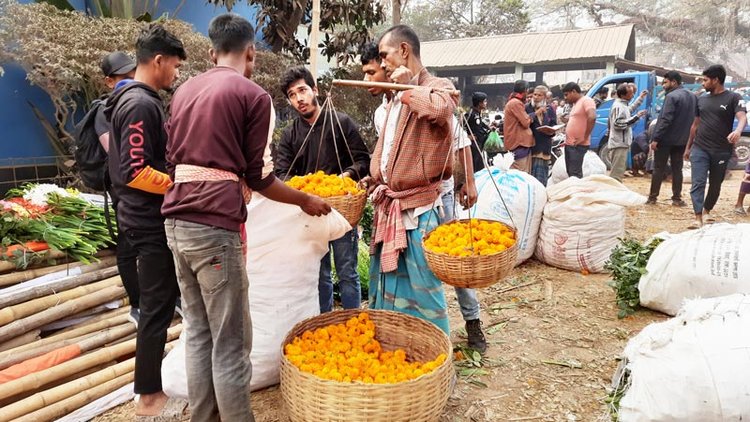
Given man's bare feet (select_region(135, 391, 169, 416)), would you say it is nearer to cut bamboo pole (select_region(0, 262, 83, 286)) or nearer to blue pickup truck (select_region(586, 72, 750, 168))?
cut bamboo pole (select_region(0, 262, 83, 286))

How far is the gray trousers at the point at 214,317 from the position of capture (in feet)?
6.70

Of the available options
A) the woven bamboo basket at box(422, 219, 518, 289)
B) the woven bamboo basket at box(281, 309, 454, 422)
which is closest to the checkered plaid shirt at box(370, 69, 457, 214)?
the woven bamboo basket at box(422, 219, 518, 289)

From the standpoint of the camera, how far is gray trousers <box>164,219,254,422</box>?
6.70 ft

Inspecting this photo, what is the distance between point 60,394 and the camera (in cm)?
276

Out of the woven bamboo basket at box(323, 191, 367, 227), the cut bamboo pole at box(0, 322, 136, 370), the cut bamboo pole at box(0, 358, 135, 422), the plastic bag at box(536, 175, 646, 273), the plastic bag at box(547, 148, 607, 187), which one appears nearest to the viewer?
the cut bamboo pole at box(0, 358, 135, 422)

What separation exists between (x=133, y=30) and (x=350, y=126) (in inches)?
152

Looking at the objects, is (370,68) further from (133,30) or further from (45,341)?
(133,30)

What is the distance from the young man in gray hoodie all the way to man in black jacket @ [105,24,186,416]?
715 cm

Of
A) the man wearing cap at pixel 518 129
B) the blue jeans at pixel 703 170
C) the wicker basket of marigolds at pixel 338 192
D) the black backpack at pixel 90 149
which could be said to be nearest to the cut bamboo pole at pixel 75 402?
the black backpack at pixel 90 149

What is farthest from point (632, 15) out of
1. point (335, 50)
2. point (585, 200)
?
point (585, 200)

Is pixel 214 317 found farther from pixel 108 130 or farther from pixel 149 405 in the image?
pixel 108 130

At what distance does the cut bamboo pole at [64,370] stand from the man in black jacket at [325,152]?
1.35 metres

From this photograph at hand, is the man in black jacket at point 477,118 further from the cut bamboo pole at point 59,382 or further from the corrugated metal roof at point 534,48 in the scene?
the corrugated metal roof at point 534,48

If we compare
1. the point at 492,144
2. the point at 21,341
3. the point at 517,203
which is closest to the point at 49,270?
the point at 21,341
